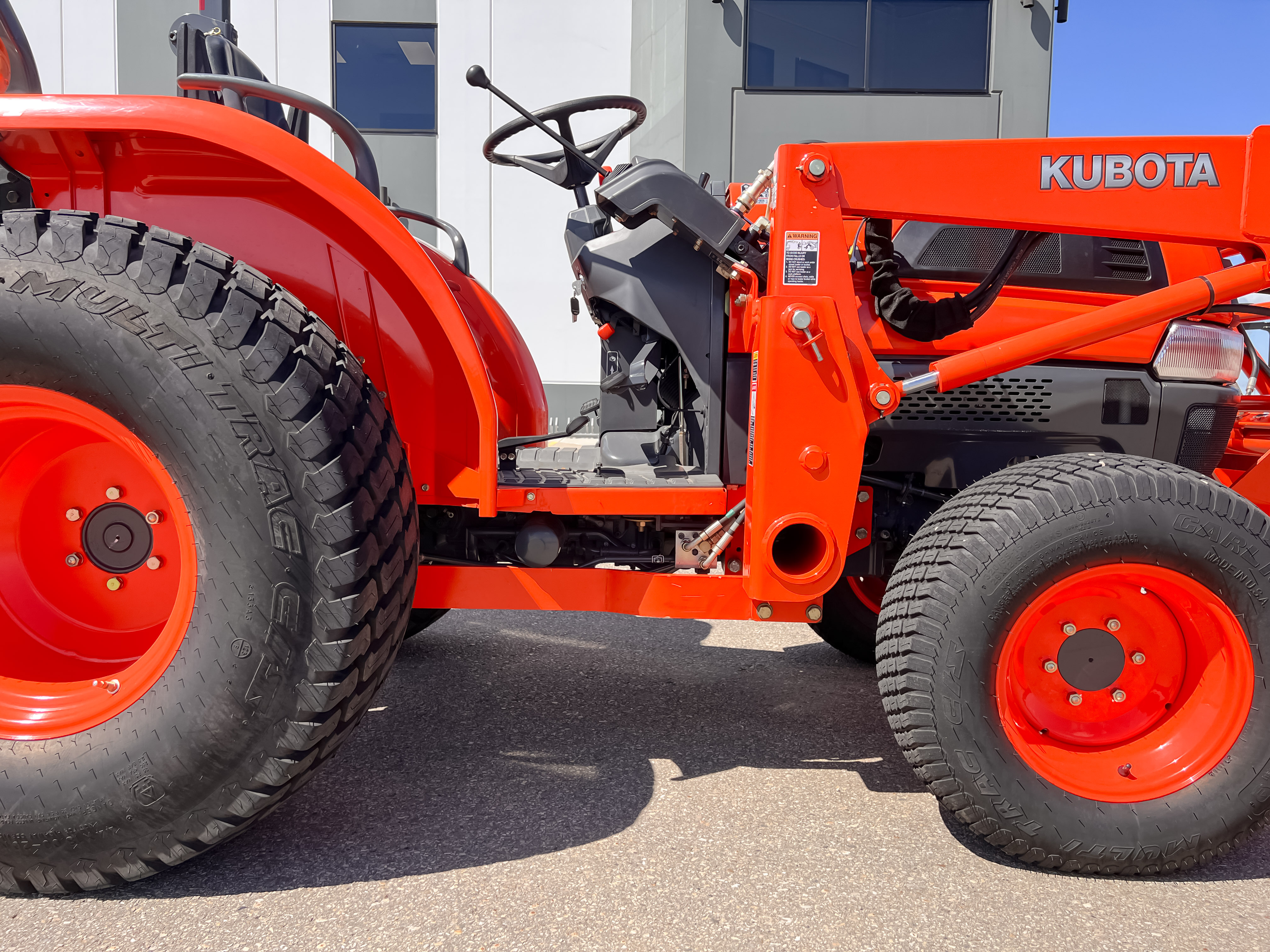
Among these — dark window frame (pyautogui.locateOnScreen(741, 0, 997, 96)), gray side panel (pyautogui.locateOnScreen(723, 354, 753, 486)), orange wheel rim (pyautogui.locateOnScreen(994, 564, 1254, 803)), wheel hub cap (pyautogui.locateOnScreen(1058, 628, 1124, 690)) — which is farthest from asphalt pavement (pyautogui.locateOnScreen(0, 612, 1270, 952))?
dark window frame (pyautogui.locateOnScreen(741, 0, 997, 96))

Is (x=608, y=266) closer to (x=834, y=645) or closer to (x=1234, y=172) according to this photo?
(x=1234, y=172)

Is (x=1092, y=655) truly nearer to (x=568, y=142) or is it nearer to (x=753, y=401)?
(x=753, y=401)

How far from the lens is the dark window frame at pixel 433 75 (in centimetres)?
837

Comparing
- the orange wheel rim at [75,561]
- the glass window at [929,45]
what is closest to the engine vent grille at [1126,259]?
the orange wheel rim at [75,561]

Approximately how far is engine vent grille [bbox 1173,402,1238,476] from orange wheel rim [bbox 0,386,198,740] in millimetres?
1673

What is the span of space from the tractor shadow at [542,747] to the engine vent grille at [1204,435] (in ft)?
2.83

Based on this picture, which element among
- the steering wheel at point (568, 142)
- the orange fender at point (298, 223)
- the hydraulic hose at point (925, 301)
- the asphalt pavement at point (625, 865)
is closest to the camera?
the asphalt pavement at point (625, 865)

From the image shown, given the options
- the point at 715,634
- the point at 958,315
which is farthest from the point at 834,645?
the point at 958,315

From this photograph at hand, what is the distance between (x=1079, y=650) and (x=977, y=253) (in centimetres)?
97

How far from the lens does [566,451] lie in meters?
2.38

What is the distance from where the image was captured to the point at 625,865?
5.27 ft

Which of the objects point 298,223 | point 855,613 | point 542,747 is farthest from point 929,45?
point 542,747

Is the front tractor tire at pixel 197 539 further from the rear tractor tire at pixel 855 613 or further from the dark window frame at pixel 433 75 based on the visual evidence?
the dark window frame at pixel 433 75

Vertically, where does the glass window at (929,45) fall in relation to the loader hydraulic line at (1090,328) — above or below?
above
